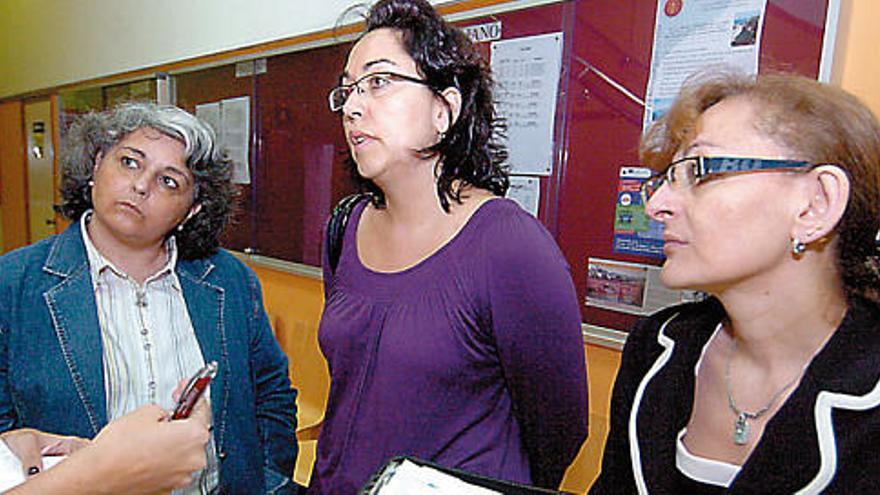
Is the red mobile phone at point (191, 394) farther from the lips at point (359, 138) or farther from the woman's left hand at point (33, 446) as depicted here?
the lips at point (359, 138)

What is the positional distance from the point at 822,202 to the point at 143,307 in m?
1.36

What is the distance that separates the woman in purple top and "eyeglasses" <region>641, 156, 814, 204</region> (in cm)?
27

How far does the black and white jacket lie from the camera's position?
73cm

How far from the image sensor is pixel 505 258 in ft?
3.42

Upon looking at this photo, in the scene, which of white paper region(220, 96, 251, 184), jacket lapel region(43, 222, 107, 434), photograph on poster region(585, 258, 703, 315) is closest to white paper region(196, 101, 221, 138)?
white paper region(220, 96, 251, 184)

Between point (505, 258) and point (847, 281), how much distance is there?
0.51m

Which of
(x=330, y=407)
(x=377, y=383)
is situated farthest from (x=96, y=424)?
(x=377, y=383)

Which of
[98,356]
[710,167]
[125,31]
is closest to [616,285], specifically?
[710,167]

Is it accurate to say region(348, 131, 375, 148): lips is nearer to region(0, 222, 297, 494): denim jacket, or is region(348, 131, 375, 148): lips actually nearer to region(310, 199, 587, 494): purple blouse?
region(310, 199, 587, 494): purple blouse

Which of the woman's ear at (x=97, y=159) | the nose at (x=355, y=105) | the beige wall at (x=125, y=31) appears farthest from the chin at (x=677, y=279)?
the beige wall at (x=125, y=31)

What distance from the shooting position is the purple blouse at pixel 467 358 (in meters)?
1.04

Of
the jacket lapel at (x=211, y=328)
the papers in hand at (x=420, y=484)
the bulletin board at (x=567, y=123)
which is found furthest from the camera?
the bulletin board at (x=567, y=123)

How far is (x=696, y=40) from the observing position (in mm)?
1504

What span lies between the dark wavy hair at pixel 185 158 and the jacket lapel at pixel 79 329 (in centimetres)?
24
